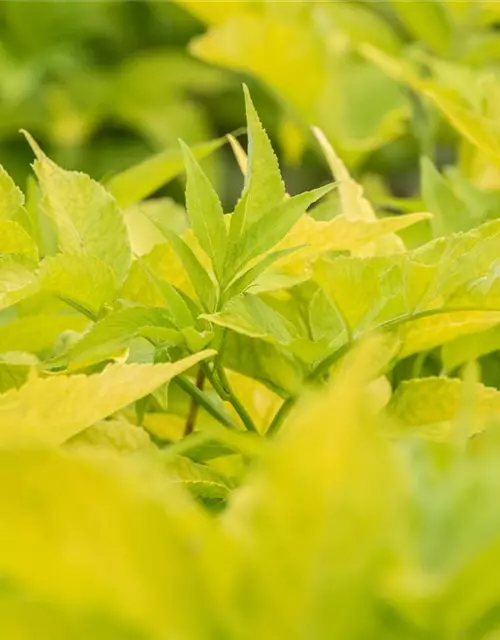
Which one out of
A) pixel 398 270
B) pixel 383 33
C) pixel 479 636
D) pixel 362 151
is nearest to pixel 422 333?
pixel 398 270

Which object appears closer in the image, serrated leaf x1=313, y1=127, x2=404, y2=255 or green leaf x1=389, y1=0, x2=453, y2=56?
serrated leaf x1=313, y1=127, x2=404, y2=255

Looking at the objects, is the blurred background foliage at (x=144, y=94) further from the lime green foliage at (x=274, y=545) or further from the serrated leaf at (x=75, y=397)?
the lime green foliage at (x=274, y=545)

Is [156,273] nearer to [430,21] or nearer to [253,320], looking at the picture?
[253,320]

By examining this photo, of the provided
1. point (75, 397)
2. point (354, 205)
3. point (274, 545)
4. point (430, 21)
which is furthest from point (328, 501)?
point (430, 21)

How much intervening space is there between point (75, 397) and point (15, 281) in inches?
2.6

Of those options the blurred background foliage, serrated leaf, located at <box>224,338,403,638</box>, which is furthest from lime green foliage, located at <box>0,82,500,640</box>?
the blurred background foliage

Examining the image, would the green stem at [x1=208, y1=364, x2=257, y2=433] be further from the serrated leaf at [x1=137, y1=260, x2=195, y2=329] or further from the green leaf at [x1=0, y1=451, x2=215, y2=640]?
the green leaf at [x1=0, y1=451, x2=215, y2=640]

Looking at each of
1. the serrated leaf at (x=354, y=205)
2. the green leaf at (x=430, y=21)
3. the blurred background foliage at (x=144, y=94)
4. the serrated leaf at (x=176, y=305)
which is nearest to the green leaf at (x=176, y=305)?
the serrated leaf at (x=176, y=305)

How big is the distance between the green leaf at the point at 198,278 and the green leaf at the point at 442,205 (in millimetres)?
168

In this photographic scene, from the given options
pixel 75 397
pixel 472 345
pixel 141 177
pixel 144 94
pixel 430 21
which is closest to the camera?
pixel 75 397

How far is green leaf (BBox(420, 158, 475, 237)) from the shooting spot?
0.54 meters

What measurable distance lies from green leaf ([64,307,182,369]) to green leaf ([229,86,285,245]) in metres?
0.04

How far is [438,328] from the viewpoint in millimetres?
422

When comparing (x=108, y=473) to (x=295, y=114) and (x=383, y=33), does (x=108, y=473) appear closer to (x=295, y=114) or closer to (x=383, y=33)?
(x=295, y=114)
